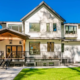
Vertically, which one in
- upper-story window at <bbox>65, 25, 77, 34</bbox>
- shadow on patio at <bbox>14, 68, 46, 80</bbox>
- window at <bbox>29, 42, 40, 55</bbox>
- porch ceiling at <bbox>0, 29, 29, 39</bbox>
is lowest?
shadow on patio at <bbox>14, 68, 46, 80</bbox>

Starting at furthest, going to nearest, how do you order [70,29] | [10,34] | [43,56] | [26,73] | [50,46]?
[70,29], [50,46], [43,56], [10,34], [26,73]

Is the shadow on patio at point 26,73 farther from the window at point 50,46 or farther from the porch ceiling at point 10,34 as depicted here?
the window at point 50,46

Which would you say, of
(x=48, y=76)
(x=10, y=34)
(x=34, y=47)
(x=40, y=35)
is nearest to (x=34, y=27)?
(x=40, y=35)

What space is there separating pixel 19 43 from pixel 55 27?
260 inches

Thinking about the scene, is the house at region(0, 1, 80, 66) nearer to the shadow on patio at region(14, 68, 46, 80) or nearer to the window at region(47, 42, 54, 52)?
the window at region(47, 42, 54, 52)

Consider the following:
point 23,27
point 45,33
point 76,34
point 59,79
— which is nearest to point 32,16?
point 23,27

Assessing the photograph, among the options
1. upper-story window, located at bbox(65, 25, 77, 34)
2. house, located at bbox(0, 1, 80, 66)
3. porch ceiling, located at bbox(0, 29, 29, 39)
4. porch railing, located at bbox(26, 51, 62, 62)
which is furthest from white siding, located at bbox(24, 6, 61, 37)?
porch railing, located at bbox(26, 51, 62, 62)

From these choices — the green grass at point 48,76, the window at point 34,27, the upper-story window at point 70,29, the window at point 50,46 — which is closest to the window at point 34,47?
the window at point 50,46

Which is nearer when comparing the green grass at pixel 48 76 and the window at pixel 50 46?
the green grass at pixel 48 76

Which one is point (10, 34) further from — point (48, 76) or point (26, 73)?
point (48, 76)

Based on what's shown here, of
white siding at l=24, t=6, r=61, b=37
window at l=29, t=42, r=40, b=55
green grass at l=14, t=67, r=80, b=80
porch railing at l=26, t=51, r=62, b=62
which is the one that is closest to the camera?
green grass at l=14, t=67, r=80, b=80

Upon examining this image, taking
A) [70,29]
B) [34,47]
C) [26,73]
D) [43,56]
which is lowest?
[26,73]

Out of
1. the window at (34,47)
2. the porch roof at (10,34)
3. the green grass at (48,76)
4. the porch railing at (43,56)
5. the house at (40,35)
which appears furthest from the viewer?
the window at (34,47)

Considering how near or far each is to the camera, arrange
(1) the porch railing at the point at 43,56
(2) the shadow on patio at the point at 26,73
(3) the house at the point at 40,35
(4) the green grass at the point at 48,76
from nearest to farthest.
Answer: (4) the green grass at the point at 48,76, (2) the shadow on patio at the point at 26,73, (1) the porch railing at the point at 43,56, (3) the house at the point at 40,35
